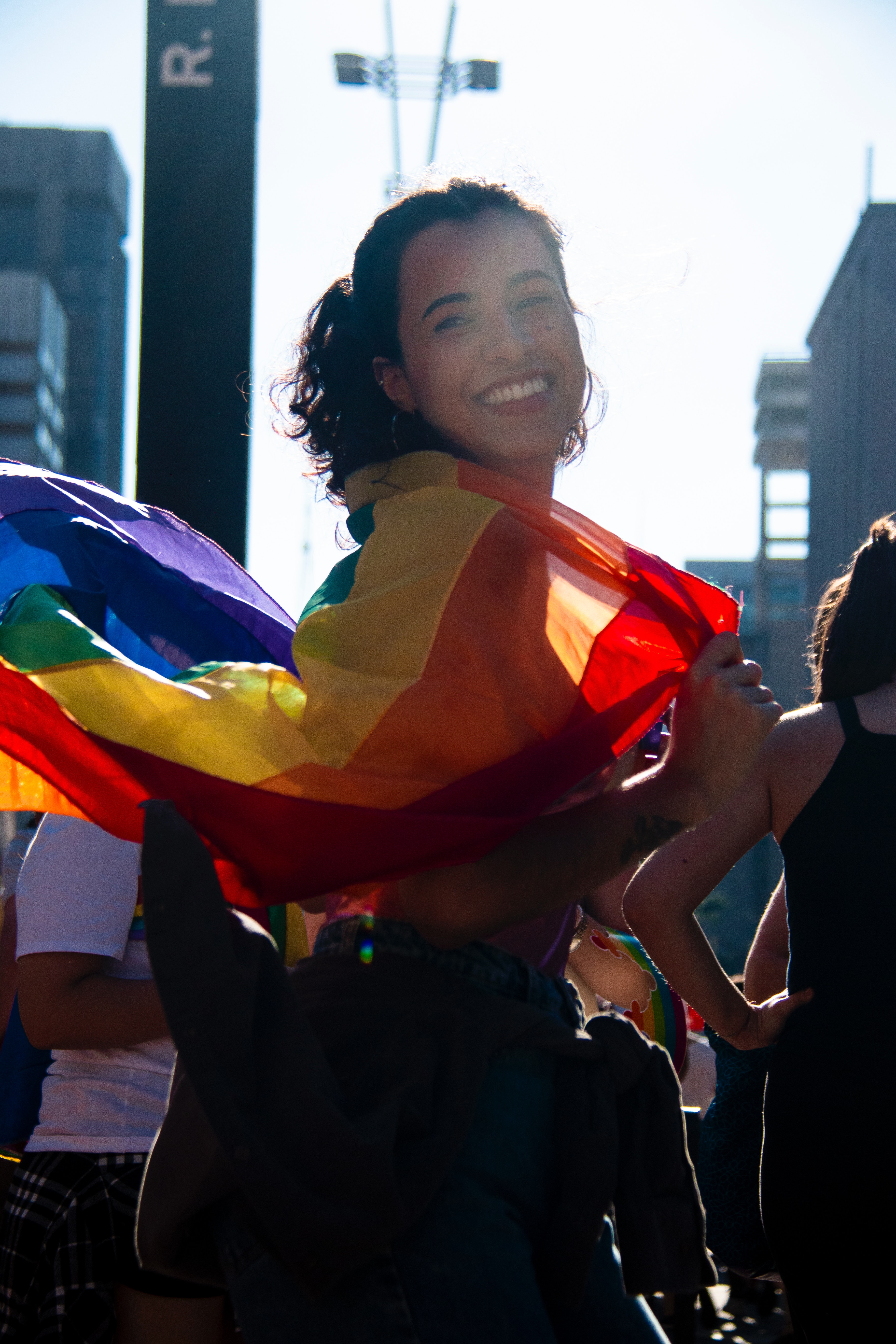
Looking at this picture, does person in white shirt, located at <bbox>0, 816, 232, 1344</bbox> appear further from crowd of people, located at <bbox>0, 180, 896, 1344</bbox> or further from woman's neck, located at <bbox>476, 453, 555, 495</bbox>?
woman's neck, located at <bbox>476, 453, 555, 495</bbox>

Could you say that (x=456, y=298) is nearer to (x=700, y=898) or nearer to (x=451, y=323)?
(x=451, y=323)

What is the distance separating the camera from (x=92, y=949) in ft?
7.14

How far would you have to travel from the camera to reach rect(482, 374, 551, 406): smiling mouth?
1.75 metres

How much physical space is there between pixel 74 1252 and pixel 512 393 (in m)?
1.52

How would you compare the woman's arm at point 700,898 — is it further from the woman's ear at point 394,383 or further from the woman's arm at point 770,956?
the woman's ear at point 394,383

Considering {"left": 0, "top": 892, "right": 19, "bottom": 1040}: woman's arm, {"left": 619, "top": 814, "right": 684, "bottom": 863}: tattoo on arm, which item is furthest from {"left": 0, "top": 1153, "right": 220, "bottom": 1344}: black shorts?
{"left": 619, "top": 814, "right": 684, "bottom": 863}: tattoo on arm

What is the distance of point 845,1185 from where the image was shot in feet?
6.71

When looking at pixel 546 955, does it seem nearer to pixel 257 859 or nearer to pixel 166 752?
pixel 257 859

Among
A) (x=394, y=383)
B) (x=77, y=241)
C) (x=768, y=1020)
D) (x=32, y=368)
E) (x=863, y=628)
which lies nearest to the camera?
(x=394, y=383)

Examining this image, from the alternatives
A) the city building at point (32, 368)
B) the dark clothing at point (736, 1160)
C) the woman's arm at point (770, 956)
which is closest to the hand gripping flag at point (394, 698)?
the dark clothing at point (736, 1160)

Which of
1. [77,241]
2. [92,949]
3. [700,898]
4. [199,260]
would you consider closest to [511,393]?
[700,898]

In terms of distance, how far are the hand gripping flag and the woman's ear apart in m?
0.17

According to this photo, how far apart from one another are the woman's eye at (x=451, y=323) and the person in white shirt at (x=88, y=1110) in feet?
3.52

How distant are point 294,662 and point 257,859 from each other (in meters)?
0.24
